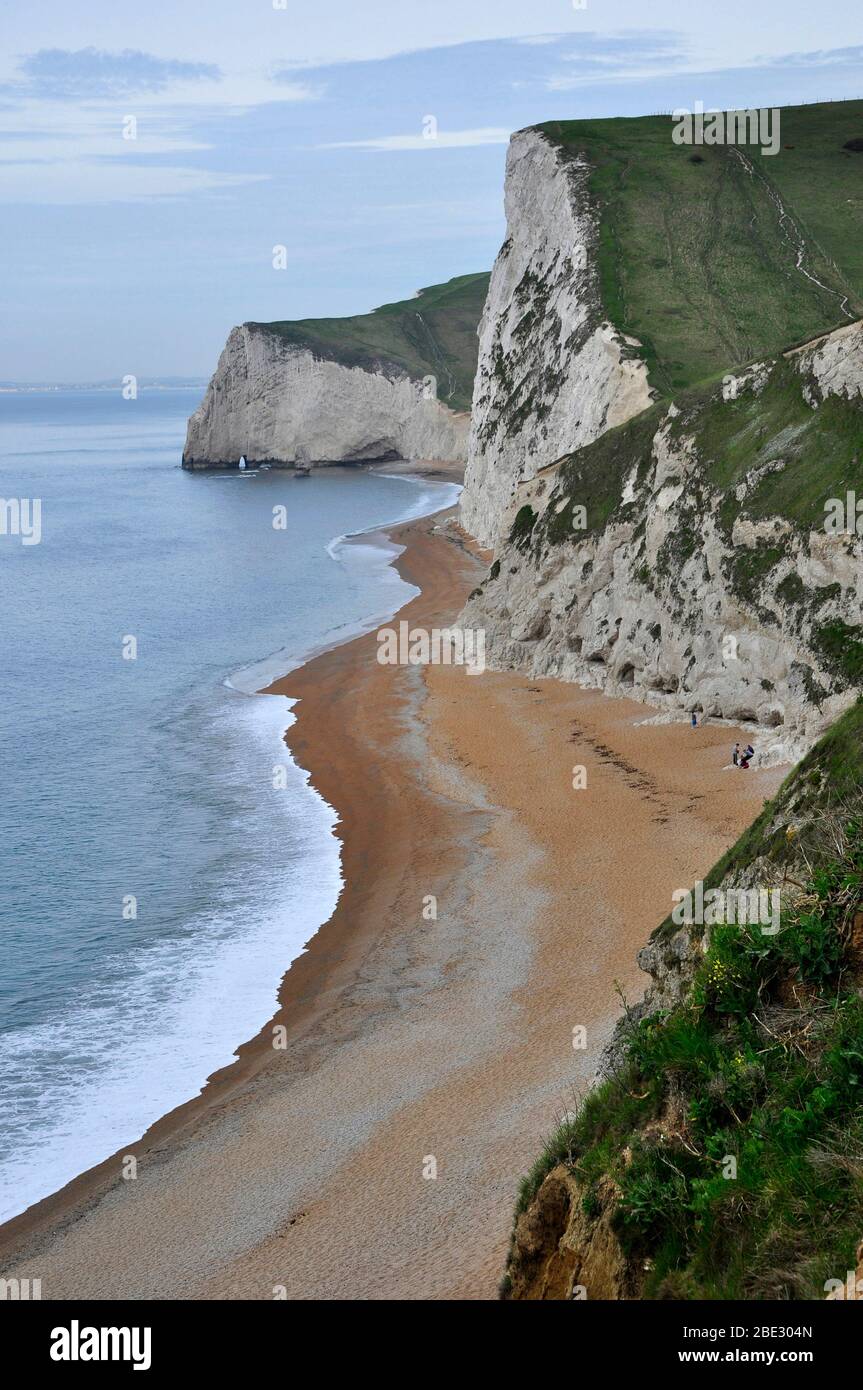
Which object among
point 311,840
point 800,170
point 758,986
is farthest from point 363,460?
point 758,986

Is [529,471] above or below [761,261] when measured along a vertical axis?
below

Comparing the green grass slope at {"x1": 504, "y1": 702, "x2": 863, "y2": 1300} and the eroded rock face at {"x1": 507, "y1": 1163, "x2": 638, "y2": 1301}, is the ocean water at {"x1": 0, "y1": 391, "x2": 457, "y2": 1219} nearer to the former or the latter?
the eroded rock face at {"x1": 507, "y1": 1163, "x2": 638, "y2": 1301}

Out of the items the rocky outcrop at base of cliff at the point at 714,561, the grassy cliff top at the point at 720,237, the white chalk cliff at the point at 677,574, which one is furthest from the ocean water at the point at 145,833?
the grassy cliff top at the point at 720,237

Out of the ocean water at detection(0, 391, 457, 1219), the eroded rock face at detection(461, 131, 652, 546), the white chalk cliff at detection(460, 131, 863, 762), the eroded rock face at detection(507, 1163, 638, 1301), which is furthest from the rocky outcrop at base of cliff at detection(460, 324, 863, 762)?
the eroded rock face at detection(507, 1163, 638, 1301)

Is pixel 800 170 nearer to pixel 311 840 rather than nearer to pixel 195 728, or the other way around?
pixel 195 728

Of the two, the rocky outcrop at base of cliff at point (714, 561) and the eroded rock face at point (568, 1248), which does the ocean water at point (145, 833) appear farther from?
the rocky outcrop at base of cliff at point (714, 561)

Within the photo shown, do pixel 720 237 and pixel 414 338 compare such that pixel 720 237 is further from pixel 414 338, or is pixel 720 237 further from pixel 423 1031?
pixel 414 338
